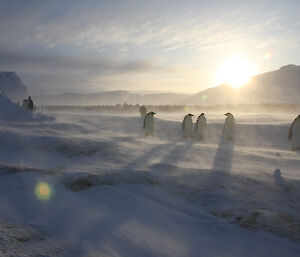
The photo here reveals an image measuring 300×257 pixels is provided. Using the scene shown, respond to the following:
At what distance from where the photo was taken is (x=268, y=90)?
344 ft

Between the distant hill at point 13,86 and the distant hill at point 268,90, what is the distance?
3276 inches

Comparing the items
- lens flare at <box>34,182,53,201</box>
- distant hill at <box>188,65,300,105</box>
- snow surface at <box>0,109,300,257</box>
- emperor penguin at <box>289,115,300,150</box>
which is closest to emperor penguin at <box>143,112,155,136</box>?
snow surface at <box>0,109,300,257</box>

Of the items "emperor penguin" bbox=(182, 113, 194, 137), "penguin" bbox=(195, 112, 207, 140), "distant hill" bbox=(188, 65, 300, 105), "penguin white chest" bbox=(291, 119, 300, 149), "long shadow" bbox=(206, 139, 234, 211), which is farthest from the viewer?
"distant hill" bbox=(188, 65, 300, 105)

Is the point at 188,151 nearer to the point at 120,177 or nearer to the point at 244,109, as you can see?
the point at 120,177

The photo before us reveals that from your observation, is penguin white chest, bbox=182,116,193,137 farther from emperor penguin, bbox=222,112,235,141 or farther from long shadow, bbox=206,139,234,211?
long shadow, bbox=206,139,234,211

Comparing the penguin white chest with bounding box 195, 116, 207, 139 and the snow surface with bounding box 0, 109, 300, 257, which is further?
the penguin white chest with bounding box 195, 116, 207, 139

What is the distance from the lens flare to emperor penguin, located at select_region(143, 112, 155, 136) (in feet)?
26.7

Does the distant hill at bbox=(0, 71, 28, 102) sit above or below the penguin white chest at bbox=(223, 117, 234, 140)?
above

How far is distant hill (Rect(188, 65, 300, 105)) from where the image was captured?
96938 millimetres

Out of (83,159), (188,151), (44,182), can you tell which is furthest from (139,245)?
(188,151)

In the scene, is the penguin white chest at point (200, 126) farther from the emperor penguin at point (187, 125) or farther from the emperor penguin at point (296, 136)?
the emperor penguin at point (296, 136)

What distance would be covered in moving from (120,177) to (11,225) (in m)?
2.22

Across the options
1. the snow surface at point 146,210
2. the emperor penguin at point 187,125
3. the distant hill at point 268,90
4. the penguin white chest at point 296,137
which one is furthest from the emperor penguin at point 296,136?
the distant hill at point 268,90

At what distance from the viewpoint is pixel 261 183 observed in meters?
4.92
